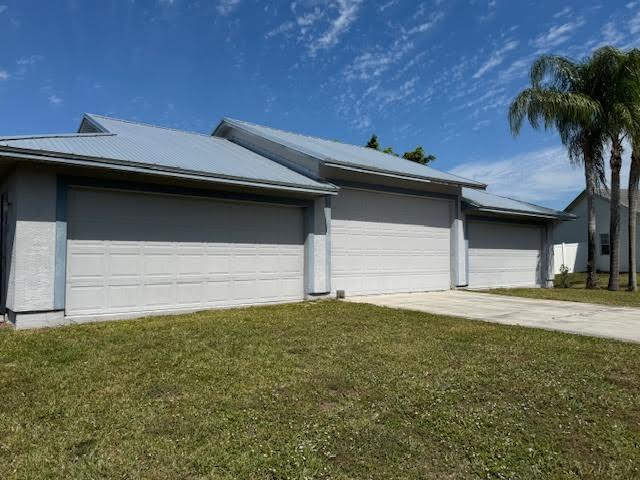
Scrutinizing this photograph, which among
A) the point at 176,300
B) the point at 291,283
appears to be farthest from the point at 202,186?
the point at 291,283

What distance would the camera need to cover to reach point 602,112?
1642 centimetres

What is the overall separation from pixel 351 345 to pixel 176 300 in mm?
4314

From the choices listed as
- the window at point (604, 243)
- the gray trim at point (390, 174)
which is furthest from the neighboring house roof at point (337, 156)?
the window at point (604, 243)

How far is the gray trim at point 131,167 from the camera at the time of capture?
7.20m

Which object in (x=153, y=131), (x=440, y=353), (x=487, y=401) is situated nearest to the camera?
(x=487, y=401)

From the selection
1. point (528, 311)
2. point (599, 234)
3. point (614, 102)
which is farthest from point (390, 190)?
point (599, 234)

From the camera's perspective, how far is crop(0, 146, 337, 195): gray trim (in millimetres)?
7203

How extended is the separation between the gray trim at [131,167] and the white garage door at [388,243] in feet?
7.79

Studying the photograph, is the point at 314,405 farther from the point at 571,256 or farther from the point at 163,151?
the point at 571,256

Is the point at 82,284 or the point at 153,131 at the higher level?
the point at 153,131

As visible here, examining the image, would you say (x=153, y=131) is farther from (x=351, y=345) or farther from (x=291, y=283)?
(x=351, y=345)

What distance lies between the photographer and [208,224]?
9750 mm

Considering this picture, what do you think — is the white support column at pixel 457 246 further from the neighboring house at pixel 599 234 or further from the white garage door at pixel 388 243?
the neighboring house at pixel 599 234

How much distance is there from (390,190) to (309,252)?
3.43 metres
